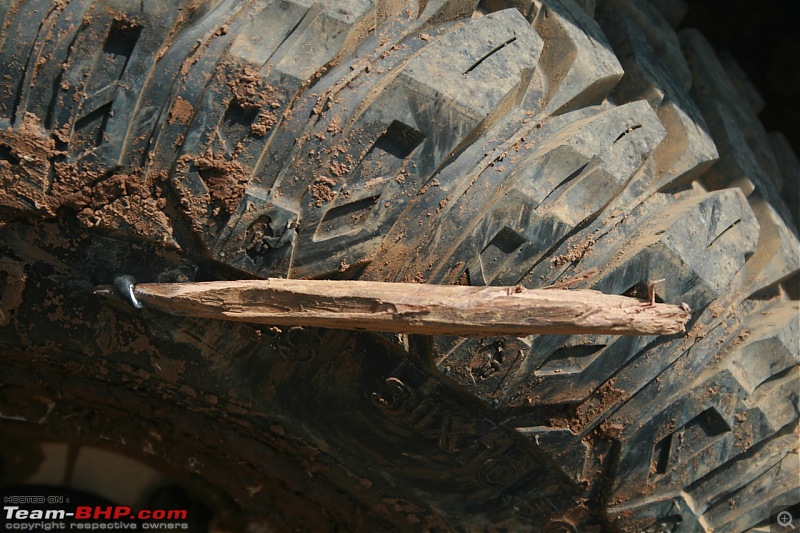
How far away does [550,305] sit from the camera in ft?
4.59

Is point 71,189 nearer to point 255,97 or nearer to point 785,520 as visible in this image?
point 255,97

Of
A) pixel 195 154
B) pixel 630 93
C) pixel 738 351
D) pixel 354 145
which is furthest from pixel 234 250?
pixel 738 351

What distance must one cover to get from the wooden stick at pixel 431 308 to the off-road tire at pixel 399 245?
0.23 ft

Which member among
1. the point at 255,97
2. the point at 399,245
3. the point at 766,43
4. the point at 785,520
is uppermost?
the point at 766,43

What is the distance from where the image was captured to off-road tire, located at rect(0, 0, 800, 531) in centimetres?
Answer: 145

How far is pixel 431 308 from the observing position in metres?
1.41

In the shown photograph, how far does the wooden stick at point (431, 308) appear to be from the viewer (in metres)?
1.41

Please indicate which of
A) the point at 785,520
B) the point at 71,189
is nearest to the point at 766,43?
the point at 785,520

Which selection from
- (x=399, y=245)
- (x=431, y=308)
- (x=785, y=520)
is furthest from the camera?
(x=785, y=520)

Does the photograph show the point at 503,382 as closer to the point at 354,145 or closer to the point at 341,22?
the point at 354,145

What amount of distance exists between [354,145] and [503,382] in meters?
0.54

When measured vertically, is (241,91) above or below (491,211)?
above

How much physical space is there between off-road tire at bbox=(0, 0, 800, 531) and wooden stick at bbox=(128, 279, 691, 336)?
71mm

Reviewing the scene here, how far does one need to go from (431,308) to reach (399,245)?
7.3 inches
